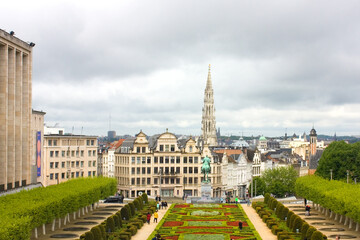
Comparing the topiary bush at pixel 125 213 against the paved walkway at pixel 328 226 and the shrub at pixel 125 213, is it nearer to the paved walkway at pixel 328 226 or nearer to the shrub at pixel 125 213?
the shrub at pixel 125 213

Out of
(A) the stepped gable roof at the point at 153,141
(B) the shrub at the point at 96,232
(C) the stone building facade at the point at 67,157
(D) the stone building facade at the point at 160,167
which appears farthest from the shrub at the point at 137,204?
(A) the stepped gable roof at the point at 153,141

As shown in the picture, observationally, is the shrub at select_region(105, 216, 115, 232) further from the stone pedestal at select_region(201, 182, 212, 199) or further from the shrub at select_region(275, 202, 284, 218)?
the stone pedestal at select_region(201, 182, 212, 199)

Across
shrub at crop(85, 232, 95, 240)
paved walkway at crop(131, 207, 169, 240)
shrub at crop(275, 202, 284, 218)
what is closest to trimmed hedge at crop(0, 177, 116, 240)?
shrub at crop(85, 232, 95, 240)

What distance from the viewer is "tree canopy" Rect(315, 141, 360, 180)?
424ft

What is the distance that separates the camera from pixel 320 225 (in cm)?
8088

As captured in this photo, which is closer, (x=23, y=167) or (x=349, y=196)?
(x=349, y=196)

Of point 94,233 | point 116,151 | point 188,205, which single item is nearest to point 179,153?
point 116,151

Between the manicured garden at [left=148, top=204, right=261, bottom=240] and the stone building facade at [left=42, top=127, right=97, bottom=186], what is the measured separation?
42.2 metres

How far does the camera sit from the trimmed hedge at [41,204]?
5310 cm

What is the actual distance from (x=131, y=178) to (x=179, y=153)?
13815 mm

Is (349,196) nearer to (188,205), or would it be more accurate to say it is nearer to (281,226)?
(281,226)

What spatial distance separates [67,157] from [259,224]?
71280mm

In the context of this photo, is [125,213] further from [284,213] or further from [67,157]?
[67,157]

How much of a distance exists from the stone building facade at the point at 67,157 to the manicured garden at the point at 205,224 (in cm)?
4219
